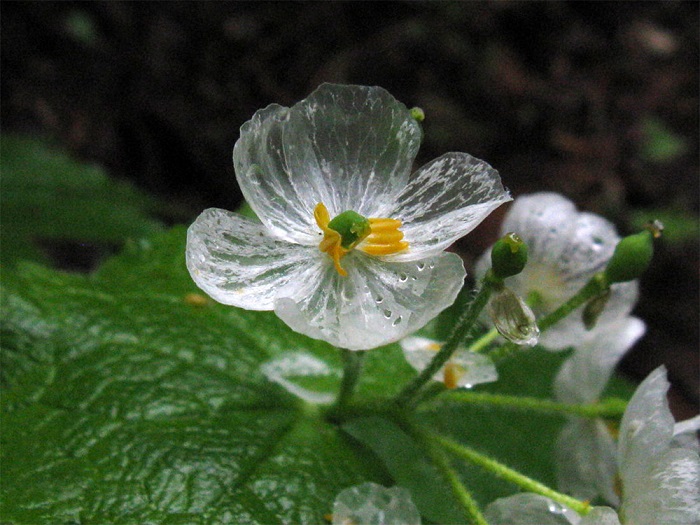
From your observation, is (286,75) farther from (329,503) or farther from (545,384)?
(329,503)

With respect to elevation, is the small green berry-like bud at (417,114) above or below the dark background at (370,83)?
below

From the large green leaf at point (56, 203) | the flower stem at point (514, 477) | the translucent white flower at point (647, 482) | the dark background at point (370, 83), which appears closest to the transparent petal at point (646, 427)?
the translucent white flower at point (647, 482)

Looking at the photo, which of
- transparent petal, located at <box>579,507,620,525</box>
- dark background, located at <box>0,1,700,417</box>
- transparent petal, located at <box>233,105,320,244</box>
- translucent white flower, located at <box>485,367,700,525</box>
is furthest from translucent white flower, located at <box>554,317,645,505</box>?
dark background, located at <box>0,1,700,417</box>

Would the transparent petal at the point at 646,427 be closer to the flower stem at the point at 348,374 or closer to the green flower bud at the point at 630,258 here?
the green flower bud at the point at 630,258

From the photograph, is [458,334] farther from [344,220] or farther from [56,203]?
[56,203]

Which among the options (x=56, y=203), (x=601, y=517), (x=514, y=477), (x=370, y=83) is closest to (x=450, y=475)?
(x=514, y=477)

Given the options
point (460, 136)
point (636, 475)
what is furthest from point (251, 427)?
point (460, 136)

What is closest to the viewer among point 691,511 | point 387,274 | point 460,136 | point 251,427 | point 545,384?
point 691,511

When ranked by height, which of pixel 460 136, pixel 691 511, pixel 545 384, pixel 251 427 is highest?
pixel 460 136

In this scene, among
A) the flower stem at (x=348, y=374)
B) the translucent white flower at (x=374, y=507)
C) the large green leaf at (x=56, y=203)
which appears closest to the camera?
the translucent white flower at (x=374, y=507)
